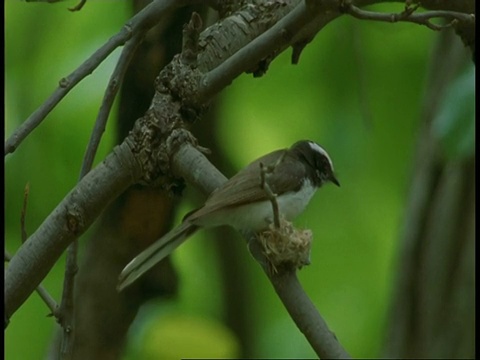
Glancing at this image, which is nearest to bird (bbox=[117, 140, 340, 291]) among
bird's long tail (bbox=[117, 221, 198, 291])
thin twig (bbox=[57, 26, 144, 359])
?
bird's long tail (bbox=[117, 221, 198, 291])

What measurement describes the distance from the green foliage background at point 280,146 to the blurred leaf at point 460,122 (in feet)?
1.08

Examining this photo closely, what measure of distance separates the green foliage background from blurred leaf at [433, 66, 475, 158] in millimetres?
328

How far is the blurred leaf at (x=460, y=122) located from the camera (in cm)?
119

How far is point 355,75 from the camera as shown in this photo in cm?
172

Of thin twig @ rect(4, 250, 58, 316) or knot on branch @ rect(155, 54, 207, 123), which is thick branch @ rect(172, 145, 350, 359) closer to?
knot on branch @ rect(155, 54, 207, 123)

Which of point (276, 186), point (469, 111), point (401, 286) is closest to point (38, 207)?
point (276, 186)

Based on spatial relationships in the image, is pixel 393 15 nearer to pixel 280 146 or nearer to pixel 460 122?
pixel 460 122

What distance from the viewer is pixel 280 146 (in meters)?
1.64

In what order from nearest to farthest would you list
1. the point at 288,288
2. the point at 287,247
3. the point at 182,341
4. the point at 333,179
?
the point at 288,288, the point at 287,247, the point at 182,341, the point at 333,179

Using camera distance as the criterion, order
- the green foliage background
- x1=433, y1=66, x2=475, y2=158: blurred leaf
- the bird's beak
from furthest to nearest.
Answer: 1. the bird's beak
2. the green foliage background
3. x1=433, y1=66, x2=475, y2=158: blurred leaf

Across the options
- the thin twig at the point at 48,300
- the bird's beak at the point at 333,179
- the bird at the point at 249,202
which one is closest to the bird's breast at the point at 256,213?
the bird at the point at 249,202

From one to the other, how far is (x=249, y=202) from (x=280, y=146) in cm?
44

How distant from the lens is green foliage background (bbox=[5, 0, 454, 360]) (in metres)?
1.43

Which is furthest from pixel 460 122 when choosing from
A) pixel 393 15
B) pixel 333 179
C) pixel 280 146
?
pixel 280 146
